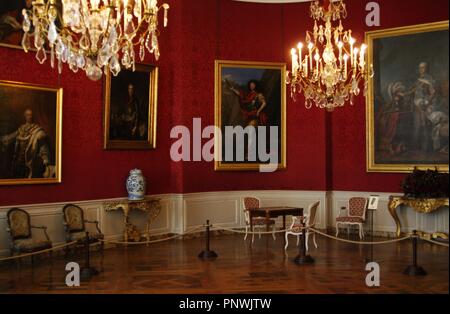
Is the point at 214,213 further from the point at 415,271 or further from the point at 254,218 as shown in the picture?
the point at 415,271

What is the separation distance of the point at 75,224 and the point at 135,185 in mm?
1511

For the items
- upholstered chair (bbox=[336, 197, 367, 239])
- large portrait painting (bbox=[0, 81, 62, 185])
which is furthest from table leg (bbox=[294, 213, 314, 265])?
large portrait painting (bbox=[0, 81, 62, 185])

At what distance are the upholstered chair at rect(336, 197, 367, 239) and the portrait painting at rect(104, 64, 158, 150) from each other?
4475 millimetres

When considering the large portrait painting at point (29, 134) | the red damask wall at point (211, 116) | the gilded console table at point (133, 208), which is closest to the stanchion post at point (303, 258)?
the gilded console table at point (133, 208)

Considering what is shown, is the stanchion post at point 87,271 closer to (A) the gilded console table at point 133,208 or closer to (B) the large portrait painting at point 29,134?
(B) the large portrait painting at point 29,134

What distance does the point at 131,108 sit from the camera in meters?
11.4

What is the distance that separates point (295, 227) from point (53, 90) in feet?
16.9

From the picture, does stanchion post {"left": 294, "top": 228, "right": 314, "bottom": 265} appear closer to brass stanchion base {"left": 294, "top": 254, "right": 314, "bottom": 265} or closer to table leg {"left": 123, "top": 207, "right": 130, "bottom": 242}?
brass stanchion base {"left": 294, "top": 254, "right": 314, "bottom": 265}

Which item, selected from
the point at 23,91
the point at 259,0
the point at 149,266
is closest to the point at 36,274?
the point at 149,266

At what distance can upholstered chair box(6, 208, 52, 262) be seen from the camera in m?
8.81

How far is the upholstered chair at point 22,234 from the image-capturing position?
347 inches

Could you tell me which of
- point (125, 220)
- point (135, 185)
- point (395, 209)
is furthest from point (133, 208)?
point (395, 209)

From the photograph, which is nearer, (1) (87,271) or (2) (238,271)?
(1) (87,271)

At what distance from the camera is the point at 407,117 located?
12.1 metres
